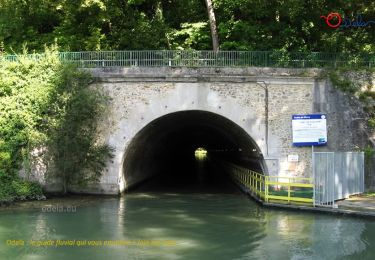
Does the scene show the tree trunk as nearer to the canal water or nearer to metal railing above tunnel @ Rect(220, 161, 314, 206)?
metal railing above tunnel @ Rect(220, 161, 314, 206)

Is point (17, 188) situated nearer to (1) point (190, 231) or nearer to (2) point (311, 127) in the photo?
(1) point (190, 231)

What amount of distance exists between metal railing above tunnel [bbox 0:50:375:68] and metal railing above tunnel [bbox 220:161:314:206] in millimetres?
5152

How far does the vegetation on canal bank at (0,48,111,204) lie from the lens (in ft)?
64.0

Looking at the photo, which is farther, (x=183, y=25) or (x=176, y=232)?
(x=183, y=25)

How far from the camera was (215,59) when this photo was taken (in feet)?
69.3

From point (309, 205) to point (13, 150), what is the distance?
40.8 feet

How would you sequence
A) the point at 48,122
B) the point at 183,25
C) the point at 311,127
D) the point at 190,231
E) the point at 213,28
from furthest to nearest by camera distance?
the point at 183,25 → the point at 213,28 → the point at 311,127 → the point at 48,122 → the point at 190,231

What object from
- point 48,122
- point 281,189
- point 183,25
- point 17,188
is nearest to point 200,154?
point 183,25

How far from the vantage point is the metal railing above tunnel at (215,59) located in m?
21.0

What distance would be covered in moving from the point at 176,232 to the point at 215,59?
32.2 ft

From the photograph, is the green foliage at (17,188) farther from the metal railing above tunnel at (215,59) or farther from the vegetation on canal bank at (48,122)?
the metal railing above tunnel at (215,59)

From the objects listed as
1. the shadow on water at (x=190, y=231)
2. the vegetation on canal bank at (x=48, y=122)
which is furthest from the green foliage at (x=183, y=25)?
the shadow on water at (x=190, y=231)

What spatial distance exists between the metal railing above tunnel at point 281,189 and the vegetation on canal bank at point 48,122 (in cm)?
673

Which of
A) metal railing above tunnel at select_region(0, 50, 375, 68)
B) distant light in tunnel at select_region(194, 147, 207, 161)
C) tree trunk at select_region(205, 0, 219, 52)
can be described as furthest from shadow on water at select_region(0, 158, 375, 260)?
distant light in tunnel at select_region(194, 147, 207, 161)
